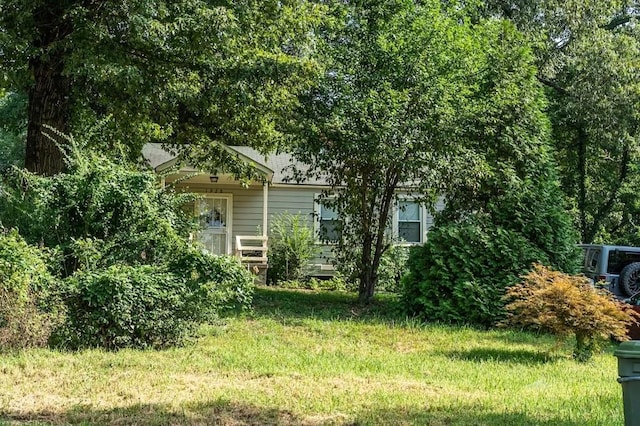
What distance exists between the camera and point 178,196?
8859mm

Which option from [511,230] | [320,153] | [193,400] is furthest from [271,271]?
[193,400]

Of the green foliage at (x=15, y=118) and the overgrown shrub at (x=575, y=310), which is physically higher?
the green foliage at (x=15, y=118)

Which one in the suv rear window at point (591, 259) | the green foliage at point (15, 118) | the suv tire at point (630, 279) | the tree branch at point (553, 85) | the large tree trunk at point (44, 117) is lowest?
the suv tire at point (630, 279)

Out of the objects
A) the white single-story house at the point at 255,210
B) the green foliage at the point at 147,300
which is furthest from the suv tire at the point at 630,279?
the green foliage at the point at 147,300

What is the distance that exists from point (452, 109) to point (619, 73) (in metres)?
7.89

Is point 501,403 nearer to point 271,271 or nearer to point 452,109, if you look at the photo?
point 452,109

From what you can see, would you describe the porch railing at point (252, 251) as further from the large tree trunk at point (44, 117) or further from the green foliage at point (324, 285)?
the large tree trunk at point (44, 117)

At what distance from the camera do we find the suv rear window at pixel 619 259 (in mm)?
12047

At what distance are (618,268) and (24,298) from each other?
10.4 meters

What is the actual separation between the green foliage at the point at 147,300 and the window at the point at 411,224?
1166 cm

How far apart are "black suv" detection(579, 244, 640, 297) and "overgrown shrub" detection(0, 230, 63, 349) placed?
946 cm

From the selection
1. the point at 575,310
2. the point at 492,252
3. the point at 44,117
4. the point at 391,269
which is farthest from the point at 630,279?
the point at 44,117

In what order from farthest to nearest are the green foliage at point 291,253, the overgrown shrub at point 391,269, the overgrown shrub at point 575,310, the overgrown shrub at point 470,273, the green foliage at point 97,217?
the green foliage at point 291,253 < the overgrown shrub at point 391,269 < the overgrown shrub at point 470,273 < the green foliage at point 97,217 < the overgrown shrub at point 575,310

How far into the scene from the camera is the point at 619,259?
12.1m
